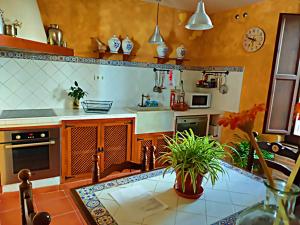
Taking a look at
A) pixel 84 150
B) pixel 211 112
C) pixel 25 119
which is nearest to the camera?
pixel 25 119

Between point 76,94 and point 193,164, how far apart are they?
218 cm

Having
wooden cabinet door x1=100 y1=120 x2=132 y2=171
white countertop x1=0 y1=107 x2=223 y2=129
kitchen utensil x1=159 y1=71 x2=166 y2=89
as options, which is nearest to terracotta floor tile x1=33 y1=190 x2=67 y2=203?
wooden cabinet door x1=100 y1=120 x2=132 y2=171

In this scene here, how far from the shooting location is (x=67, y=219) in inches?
81.0

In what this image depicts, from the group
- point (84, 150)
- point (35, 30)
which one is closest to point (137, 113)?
point (84, 150)

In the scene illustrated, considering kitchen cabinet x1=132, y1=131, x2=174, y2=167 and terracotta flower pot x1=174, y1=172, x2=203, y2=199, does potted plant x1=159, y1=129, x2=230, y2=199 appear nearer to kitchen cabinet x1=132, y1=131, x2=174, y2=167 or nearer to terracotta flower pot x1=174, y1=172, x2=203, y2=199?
terracotta flower pot x1=174, y1=172, x2=203, y2=199

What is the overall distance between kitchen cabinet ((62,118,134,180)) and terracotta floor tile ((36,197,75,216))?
0.96ft

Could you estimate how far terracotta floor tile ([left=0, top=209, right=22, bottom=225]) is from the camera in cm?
194

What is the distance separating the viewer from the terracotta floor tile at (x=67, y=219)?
201 cm

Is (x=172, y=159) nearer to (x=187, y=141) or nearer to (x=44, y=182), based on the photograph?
(x=187, y=141)

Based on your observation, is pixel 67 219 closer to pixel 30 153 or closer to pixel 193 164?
pixel 30 153

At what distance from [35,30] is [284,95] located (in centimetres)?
280

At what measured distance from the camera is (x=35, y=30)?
2275 mm

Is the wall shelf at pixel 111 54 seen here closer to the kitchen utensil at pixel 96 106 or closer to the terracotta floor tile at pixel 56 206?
the kitchen utensil at pixel 96 106

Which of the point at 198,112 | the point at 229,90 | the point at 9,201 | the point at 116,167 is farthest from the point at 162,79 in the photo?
the point at 9,201
